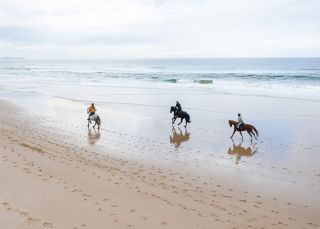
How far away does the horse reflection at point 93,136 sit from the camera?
17078 millimetres

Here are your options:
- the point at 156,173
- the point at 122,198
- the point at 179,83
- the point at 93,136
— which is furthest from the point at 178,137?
the point at 179,83

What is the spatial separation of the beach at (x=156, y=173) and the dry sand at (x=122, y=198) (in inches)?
1.1

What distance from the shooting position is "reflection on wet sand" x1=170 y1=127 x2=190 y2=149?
17.2m

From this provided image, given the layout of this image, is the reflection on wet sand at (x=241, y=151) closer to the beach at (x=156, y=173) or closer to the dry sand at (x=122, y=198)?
the beach at (x=156, y=173)

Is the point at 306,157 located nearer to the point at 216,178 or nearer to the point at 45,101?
the point at 216,178

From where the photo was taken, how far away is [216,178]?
12.2 m

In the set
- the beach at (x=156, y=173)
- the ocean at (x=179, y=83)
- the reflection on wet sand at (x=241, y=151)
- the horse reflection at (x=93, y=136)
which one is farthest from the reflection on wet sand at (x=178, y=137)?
the ocean at (x=179, y=83)

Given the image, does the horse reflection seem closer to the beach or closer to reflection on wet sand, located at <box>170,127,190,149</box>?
the beach

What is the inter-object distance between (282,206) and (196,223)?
3.03m

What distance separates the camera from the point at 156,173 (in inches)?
493

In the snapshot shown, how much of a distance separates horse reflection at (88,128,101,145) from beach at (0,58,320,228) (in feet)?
0.15

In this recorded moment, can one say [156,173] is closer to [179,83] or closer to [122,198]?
[122,198]

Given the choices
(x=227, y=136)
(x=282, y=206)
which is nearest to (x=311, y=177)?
(x=282, y=206)

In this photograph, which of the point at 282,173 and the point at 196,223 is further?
the point at 282,173
